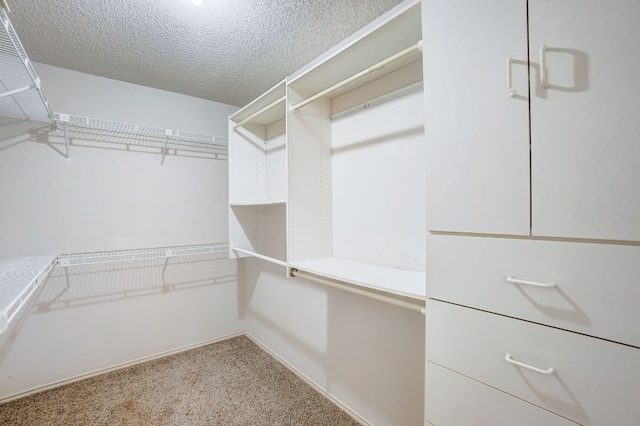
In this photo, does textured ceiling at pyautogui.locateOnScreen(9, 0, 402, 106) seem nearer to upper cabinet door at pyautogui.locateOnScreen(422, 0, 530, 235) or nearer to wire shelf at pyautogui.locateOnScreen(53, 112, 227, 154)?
wire shelf at pyautogui.locateOnScreen(53, 112, 227, 154)

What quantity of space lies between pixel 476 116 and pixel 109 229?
9.11 feet

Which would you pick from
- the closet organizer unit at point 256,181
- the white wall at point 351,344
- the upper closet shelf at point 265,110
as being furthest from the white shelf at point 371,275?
the upper closet shelf at point 265,110

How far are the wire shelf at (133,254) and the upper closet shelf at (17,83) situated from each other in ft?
3.48

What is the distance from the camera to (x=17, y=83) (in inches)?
60.9

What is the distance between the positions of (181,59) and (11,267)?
1.74m

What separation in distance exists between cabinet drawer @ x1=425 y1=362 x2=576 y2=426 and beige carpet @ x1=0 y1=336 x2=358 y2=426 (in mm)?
1101

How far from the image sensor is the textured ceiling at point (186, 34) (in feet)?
5.00

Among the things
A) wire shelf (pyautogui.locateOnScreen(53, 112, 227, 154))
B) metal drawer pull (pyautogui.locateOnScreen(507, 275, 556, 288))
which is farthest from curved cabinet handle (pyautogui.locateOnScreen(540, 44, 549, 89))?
wire shelf (pyautogui.locateOnScreen(53, 112, 227, 154))

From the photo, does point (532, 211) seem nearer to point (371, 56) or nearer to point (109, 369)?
point (371, 56)

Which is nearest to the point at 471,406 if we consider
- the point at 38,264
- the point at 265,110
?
the point at 265,110

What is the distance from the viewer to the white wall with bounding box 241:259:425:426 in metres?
1.48

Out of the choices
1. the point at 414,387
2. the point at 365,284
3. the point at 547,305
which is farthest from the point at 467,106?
the point at 414,387

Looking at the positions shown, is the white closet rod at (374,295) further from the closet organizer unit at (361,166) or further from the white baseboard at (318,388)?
the white baseboard at (318,388)

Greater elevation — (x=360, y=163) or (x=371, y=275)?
(x=360, y=163)
